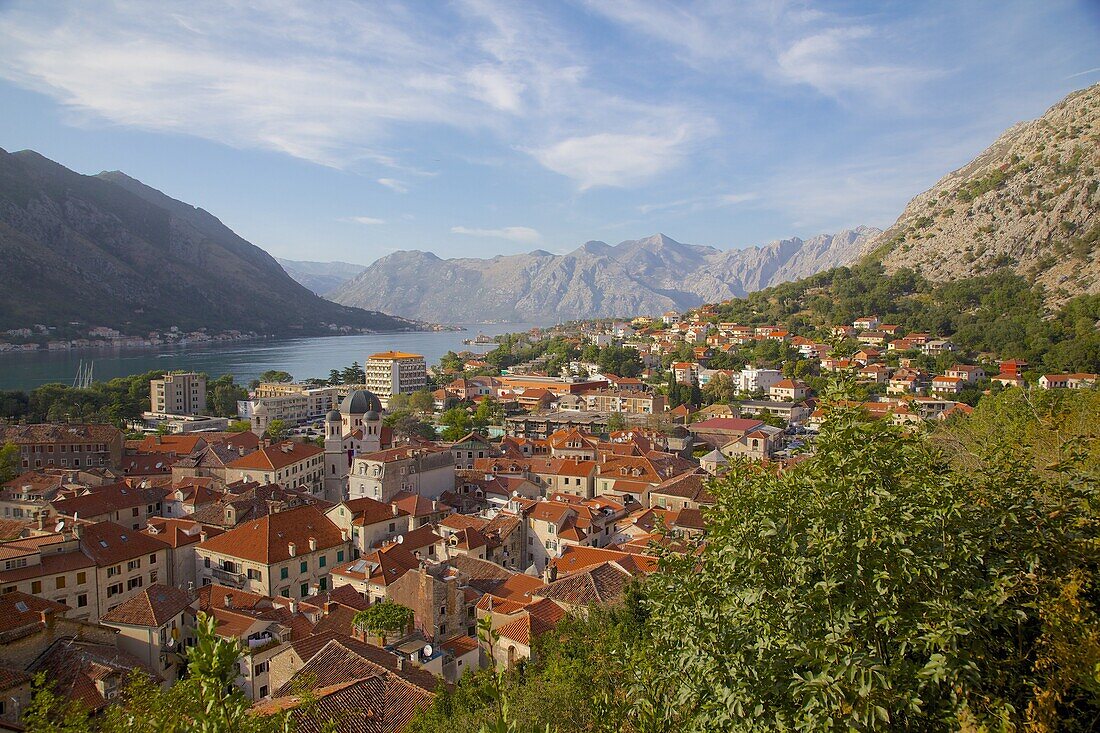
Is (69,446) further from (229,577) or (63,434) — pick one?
(229,577)

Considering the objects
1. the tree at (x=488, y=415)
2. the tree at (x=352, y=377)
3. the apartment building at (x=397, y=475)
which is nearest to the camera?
the apartment building at (x=397, y=475)

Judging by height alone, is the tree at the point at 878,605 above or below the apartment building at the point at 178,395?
above

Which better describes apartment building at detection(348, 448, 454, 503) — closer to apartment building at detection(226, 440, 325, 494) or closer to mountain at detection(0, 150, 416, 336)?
apartment building at detection(226, 440, 325, 494)

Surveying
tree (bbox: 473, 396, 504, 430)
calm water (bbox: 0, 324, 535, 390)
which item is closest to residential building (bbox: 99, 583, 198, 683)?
tree (bbox: 473, 396, 504, 430)

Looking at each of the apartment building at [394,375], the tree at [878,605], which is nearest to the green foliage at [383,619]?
the tree at [878,605]

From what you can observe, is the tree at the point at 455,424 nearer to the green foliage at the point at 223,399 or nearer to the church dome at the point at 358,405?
the church dome at the point at 358,405

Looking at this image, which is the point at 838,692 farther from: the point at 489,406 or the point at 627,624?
the point at 489,406
